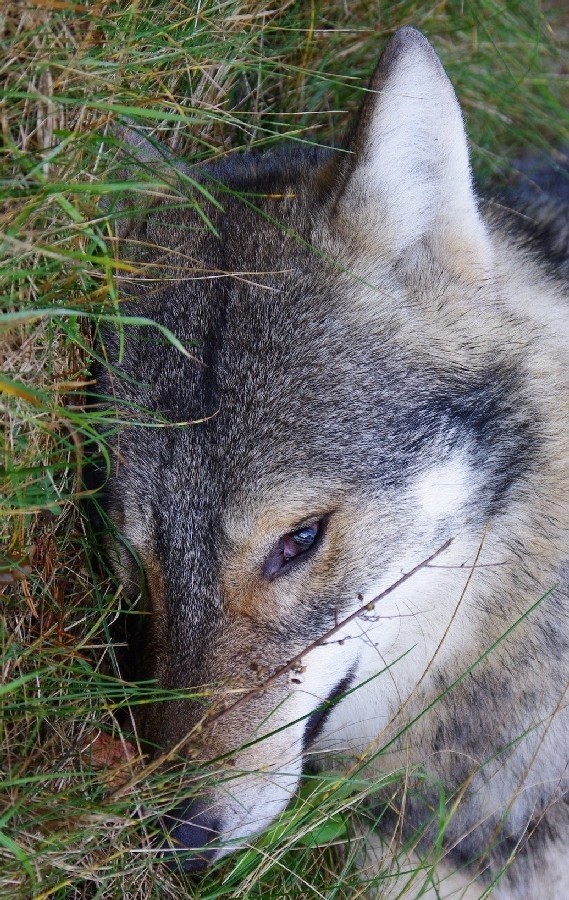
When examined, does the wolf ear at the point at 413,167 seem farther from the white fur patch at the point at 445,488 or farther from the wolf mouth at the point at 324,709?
the wolf mouth at the point at 324,709

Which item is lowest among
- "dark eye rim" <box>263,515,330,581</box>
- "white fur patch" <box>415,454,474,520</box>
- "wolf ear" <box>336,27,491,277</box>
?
"dark eye rim" <box>263,515,330,581</box>

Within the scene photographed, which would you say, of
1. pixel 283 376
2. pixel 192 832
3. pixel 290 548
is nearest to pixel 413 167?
pixel 283 376

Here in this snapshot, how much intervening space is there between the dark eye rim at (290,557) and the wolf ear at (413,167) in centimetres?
79

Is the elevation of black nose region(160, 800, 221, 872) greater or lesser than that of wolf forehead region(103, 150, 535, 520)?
lesser

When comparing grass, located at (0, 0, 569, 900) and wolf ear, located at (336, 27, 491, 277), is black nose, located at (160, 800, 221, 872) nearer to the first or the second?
grass, located at (0, 0, 569, 900)

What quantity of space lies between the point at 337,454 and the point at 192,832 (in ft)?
3.60

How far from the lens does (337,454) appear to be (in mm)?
2701

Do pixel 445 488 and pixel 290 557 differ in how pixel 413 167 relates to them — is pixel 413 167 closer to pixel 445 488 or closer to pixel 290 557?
pixel 445 488

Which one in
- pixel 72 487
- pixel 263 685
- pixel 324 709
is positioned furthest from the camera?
pixel 72 487

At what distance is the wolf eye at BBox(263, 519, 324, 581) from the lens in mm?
2719

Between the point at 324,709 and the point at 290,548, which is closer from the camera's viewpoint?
the point at 290,548

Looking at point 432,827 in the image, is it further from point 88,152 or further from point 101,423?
point 88,152

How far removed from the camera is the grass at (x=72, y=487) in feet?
8.93

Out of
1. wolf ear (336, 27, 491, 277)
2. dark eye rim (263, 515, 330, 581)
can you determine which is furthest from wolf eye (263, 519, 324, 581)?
wolf ear (336, 27, 491, 277)
